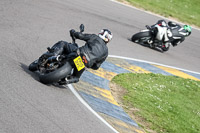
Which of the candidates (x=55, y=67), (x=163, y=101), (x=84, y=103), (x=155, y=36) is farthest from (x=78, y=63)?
(x=155, y=36)

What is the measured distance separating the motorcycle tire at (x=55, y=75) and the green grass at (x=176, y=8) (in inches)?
510

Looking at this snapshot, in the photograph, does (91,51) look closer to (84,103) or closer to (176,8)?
(84,103)

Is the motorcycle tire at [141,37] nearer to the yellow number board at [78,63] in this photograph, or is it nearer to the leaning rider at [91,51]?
the leaning rider at [91,51]

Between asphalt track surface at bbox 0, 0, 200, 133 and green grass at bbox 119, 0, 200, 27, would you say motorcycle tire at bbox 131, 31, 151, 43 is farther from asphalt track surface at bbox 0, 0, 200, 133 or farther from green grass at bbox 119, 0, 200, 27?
green grass at bbox 119, 0, 200, 27

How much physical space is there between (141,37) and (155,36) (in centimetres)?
65

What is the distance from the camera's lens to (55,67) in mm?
8094

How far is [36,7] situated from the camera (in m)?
13.5

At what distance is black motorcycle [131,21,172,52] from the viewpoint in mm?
14570

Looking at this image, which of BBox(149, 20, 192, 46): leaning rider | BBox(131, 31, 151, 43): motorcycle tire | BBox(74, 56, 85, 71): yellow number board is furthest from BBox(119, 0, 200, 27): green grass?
BBox(74, 56, 85, 71): yellow number board

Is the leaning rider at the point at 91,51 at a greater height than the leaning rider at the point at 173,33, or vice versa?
the leaning rider at the point at 91,51

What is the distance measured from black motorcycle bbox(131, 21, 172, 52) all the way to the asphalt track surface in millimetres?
318

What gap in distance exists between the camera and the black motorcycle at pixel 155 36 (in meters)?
14.6

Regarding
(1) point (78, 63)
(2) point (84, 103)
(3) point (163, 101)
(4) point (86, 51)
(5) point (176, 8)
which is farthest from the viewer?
(5) point (176, 8)

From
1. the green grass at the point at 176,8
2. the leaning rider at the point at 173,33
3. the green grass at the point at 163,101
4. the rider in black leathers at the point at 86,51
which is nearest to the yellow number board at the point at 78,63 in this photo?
the rider in black leathers at the point at 86,51
